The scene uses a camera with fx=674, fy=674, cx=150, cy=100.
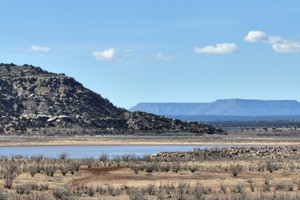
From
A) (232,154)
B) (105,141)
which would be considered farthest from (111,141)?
(232,154)

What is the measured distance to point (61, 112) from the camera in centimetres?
11944

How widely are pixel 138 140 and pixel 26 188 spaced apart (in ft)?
226

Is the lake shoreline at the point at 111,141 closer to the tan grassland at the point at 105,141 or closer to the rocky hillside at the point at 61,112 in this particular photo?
the tan grassland at the point at 105,141

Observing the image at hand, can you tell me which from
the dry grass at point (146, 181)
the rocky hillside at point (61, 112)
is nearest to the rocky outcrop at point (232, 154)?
the dry grass at point (146, 181)

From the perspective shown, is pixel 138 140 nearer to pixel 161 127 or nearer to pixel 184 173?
pixel 161 127

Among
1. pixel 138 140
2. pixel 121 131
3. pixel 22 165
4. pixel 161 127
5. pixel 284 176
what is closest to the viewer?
pixel 284 176

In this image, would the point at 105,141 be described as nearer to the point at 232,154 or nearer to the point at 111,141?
the point at 111,141

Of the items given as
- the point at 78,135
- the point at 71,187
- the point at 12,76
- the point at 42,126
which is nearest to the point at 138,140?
the point at 78,135

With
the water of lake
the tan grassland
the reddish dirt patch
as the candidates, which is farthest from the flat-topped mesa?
the reddish dirt patch

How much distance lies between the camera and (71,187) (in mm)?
30891

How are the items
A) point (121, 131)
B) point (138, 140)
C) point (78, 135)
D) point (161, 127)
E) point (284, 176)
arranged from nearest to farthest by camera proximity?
1. point (284, 176)
2. point (138, 140)
3. point (78, 135)
4. point (121, 131)
5. point (161, 127)

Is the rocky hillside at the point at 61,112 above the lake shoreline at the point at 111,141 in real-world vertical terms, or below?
above

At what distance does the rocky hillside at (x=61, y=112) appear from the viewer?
112 metres

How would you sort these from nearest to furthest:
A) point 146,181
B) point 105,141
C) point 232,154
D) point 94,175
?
point 146,181 < point 94,175 < point 232,154 < point 105,141
